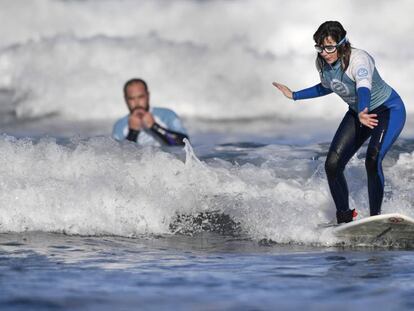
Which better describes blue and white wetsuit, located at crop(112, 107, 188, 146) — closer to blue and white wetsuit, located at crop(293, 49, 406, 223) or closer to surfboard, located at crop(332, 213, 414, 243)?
blue and white wetsuit, located at crop(293, 49, 406, 223)

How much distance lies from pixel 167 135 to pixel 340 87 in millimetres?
4077

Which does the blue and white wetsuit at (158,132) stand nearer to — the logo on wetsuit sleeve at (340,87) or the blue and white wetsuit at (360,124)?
the blue and white wetsuit at (360,124)

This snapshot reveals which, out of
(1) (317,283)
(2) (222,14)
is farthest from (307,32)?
(1) (317,283)

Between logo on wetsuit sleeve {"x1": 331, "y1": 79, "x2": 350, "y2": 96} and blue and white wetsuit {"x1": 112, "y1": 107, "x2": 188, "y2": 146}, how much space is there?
401cm

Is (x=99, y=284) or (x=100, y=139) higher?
(x=100, y=139)

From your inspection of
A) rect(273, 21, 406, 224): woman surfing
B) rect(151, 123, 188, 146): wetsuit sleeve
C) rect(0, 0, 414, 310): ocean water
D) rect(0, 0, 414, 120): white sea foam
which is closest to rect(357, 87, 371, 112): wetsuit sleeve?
rect(273, 21, 406, 224): woman surfing

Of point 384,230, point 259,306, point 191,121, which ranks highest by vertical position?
point 191,121

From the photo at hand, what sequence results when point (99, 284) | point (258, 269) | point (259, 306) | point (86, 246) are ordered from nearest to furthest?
point (259, 306) < point (99, 284) < point (258, 269) < point (86, 246)

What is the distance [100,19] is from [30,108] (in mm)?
6866

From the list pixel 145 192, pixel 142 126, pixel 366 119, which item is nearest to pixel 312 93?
pixel 366 119

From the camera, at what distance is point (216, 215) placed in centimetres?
1020

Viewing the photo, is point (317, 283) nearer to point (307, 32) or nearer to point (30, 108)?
point (30, 108)

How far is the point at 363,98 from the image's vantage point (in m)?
8.38

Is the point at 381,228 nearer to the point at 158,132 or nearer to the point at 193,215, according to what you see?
the point at 193,215
